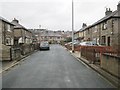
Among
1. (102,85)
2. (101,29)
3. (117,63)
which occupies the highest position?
(101,29)

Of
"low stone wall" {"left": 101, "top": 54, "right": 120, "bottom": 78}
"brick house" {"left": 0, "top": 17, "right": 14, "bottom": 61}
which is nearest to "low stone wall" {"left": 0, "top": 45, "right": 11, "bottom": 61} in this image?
"brick house" {"left": 0, "top": 17, "right": 14, "bottom": 61}

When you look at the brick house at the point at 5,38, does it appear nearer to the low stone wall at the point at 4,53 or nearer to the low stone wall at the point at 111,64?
the low stone wall at the point at 4,53

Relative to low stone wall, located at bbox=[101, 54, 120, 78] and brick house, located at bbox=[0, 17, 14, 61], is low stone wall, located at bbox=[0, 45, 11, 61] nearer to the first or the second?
brick house, located at bbox=[0, 17, 14, 61]

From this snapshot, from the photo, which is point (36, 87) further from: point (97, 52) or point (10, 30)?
point (10, 30)

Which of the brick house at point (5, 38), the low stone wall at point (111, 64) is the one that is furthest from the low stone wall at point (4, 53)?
the low stone wall at point (111, 64)

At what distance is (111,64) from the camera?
12.8 meters

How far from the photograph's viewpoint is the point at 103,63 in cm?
1505

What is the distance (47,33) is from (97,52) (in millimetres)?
134343

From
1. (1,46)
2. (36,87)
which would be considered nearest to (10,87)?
(36,87)

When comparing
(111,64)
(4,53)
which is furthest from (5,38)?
(111,64)

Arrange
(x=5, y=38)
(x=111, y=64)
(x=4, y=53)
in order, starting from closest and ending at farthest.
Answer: (x=111, y=64)
(x=4, y=53)
(x=5, y=38)

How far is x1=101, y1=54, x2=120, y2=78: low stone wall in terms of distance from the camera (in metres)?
11.5

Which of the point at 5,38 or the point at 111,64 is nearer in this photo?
the point at 111,64

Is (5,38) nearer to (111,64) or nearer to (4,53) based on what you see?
(4,53)
